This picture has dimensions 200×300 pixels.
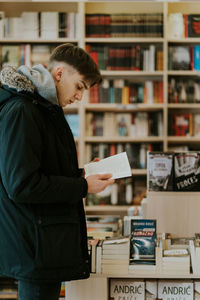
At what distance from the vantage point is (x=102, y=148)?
4.36 meters

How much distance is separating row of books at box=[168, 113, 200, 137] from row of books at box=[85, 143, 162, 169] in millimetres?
214

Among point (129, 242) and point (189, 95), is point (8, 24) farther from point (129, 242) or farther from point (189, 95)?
point (129, 242)

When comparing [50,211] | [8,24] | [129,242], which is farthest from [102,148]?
[50,211]

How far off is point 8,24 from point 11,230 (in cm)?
317

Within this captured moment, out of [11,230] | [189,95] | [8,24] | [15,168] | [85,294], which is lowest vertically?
[85,294]

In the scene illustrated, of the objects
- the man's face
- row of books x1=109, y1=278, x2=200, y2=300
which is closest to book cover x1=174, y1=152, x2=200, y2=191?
row of books x1=109, y1=278, x2=200, y2=300

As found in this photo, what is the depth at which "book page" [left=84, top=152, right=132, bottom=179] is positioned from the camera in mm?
1906

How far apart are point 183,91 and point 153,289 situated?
2582 millimetres

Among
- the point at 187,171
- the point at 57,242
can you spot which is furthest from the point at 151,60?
the point at 57,242

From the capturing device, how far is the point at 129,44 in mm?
4379

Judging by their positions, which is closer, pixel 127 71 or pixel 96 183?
pixel 96 183

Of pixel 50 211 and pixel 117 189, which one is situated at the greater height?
pixel 50 211

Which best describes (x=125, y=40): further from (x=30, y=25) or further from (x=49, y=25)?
(x=30, y=25)

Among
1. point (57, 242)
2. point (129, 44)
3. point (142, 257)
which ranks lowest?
point (142, 257)
